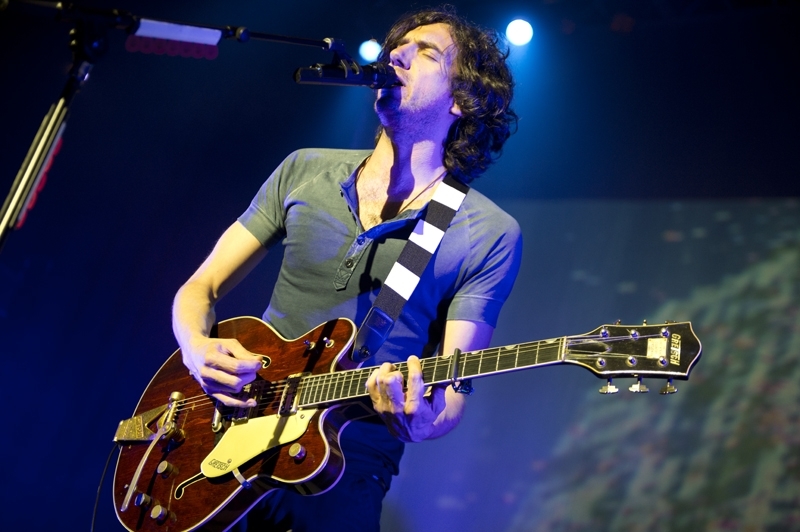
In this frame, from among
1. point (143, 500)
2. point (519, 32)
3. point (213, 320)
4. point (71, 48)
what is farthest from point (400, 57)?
point (519, 32)

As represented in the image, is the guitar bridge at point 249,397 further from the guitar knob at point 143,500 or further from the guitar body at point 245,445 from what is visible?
the guitar knob at point 143,500

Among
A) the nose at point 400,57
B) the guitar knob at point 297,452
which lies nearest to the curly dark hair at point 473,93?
the nose at point 400,57

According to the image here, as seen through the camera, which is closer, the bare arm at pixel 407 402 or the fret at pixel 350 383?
the bare arm at pixel 407 402

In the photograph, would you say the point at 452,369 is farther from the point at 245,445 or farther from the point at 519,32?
the point at 519,32

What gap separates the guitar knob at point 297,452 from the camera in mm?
2305

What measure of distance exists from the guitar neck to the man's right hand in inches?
7.7

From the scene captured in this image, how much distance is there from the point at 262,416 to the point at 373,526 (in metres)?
0.52

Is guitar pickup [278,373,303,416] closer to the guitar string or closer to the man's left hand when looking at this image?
the guitar string

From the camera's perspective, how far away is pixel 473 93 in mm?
3389

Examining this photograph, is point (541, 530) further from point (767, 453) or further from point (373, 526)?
point (373, 526)

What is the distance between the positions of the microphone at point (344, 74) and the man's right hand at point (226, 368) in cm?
97

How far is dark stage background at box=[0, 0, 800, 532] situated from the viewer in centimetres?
398

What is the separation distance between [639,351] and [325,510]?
43.9 inches

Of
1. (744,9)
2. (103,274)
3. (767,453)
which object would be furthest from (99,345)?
(744,9)
